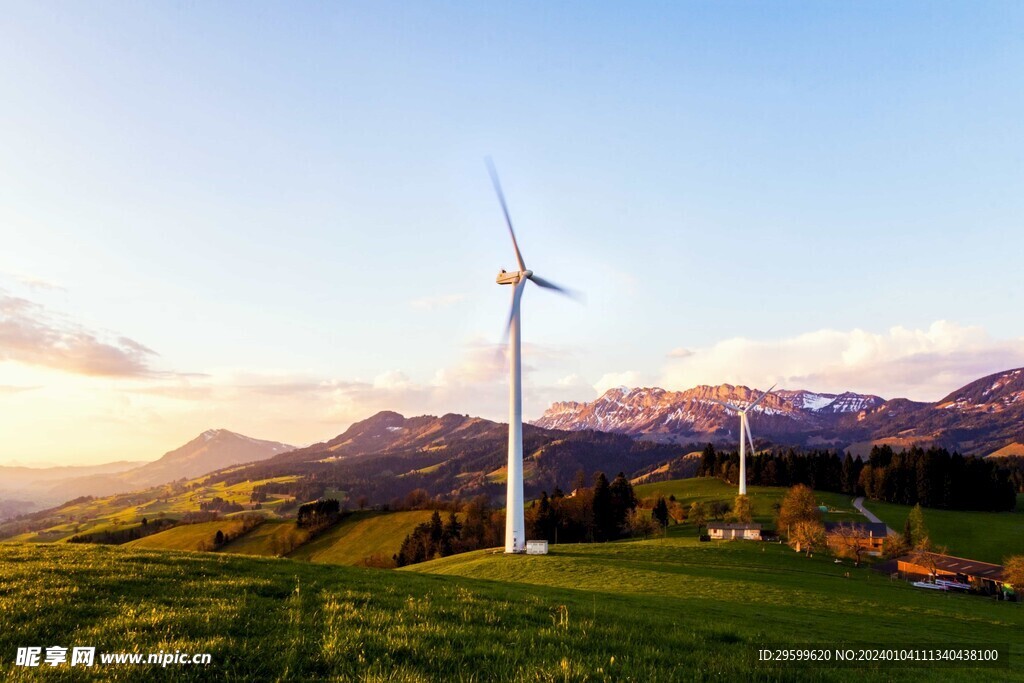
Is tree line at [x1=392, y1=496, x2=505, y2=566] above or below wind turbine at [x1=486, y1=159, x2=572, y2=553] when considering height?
below

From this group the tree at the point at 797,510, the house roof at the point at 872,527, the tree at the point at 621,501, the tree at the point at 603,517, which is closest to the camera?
the tree at the point at 797,510

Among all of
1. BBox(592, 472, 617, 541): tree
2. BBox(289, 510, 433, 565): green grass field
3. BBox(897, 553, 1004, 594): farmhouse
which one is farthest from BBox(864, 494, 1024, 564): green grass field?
BBox(289, 510, 433, 565): green grass field

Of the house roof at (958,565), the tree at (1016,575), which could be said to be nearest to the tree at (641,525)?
the house roof at (958,565)

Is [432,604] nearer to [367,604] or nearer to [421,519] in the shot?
[367,604]

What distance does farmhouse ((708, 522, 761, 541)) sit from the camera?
132 m

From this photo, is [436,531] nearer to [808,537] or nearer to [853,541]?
[808,537]

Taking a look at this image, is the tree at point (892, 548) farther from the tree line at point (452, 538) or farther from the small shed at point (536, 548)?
the small shed at point (536, 548)

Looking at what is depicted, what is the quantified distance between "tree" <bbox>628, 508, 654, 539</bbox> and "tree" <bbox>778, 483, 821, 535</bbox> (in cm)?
2965

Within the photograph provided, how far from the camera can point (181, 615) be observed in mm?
11977

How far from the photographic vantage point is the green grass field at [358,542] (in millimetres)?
169125

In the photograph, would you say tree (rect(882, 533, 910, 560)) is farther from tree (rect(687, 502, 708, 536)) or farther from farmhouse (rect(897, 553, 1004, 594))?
tree (rect(687, 502, 708, 536))

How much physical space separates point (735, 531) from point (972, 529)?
66369 mm

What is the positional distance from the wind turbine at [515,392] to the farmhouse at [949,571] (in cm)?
7693

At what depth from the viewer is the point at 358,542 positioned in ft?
595
